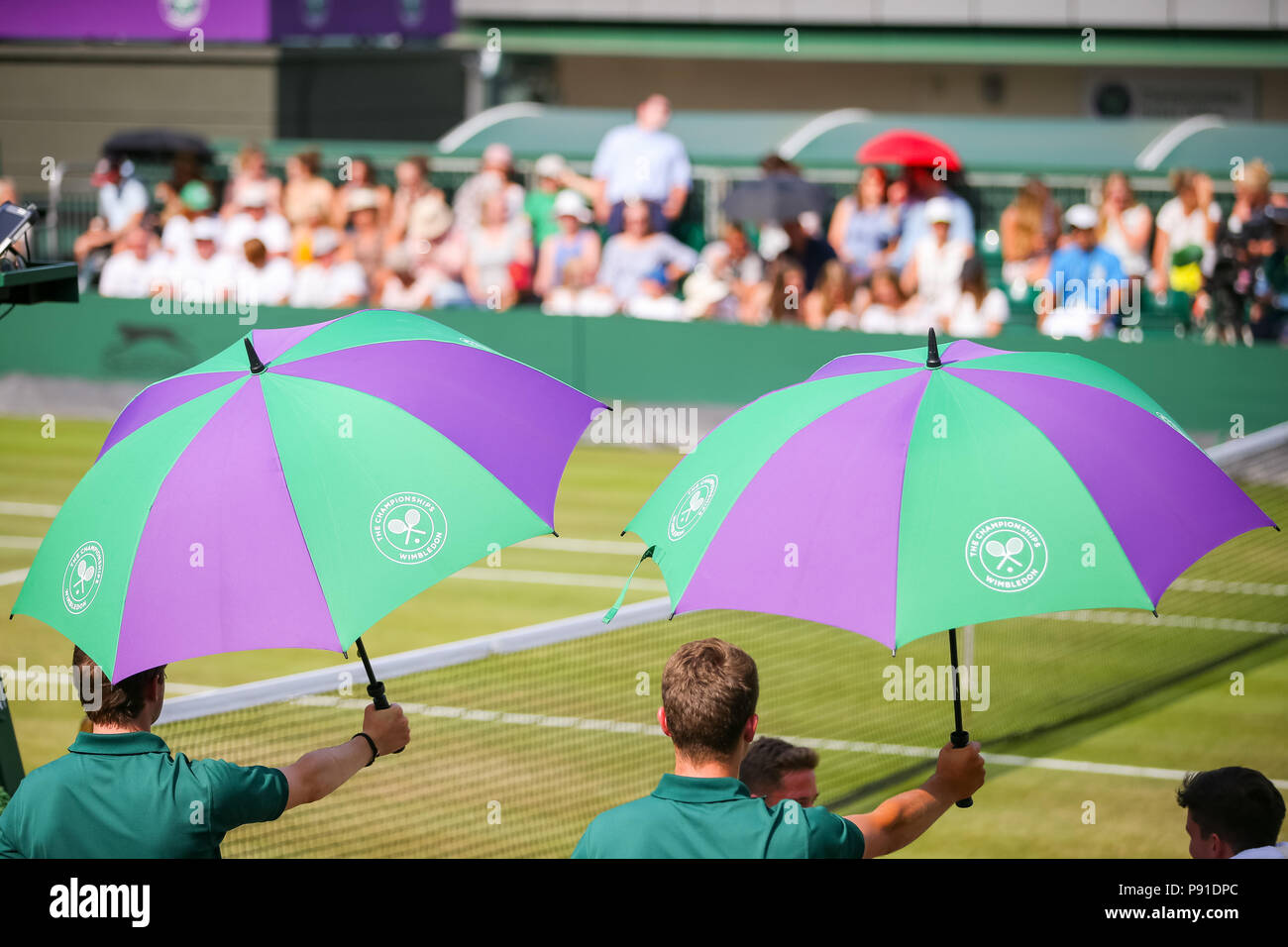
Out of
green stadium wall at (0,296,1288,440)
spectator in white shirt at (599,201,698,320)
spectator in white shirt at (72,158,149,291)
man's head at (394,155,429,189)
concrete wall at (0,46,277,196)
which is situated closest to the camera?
green stadium wall at (0,296,1288,440)

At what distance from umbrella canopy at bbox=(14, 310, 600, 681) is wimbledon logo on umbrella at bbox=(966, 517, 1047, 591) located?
1.19 metres

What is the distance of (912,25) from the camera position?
28984 millimetres

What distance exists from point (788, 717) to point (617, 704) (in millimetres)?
959

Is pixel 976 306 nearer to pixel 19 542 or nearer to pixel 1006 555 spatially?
pixel 19 542

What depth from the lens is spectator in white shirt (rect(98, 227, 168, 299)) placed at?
65.5 ft

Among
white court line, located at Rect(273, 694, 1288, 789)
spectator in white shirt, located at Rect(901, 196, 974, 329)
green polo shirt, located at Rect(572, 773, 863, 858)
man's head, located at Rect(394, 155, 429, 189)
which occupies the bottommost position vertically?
white court line, located at Rect(273, 694, 1288, 789)

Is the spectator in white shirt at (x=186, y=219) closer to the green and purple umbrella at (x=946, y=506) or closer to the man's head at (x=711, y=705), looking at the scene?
the green and purple umbrella at (x=946, y=506)

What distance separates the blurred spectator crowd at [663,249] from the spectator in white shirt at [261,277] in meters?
0.02

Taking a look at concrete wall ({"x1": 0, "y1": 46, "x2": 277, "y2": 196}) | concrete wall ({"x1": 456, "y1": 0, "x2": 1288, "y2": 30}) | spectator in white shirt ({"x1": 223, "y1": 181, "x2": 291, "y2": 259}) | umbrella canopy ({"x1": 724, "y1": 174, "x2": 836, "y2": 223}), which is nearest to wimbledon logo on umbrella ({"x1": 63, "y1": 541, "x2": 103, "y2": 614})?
umbrella canopy ({"x1": 724, "y1": 174, "x2": 836, "y2": 223})

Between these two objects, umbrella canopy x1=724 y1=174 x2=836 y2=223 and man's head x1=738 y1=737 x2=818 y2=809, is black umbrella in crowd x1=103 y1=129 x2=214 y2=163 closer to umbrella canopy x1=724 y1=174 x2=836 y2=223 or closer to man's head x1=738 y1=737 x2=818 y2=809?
umbrella canopy x1=724 y1=174 x2=836 y2=223

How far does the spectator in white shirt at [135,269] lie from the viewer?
20.0 meters

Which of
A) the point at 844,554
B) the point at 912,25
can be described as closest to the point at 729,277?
the point at 912,25

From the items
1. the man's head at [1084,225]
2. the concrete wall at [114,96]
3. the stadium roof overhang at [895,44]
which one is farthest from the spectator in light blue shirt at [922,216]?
the concrete wall at [114,96]
